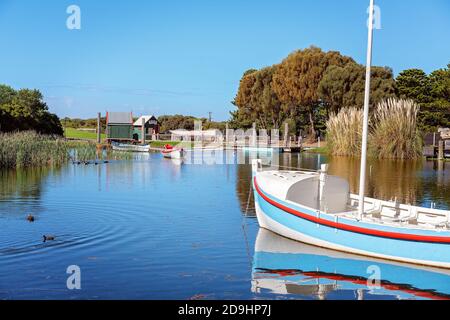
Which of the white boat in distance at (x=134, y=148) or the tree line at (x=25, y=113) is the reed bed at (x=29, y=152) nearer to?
the tree line at (x=25, y=113)

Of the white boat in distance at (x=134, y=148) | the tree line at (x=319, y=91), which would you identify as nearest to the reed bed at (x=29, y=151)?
the white boat in distance at (x=134, y=148)

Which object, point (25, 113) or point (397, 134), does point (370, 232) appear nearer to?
point (397, 134)

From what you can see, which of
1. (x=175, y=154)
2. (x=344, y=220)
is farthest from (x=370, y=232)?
(x=175, y=154)

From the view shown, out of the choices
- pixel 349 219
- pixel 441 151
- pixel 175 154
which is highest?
pixel 441 151

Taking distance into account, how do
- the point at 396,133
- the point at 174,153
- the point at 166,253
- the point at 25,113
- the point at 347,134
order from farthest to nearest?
1. the point at 25,113
2. the point at 347,134
3. the point at 174,153
4. the point at 396,133
5. the point at 166,253

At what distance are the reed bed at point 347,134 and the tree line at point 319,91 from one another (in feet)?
34.4

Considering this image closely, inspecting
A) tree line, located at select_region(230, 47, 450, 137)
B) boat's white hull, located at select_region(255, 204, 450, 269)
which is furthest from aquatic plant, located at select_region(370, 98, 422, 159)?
boat's white hull, located at select_region(255, 204, 450, 269)

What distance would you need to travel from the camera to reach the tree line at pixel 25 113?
64.5 m

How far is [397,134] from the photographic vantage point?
51.7m

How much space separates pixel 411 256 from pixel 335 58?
6641cm

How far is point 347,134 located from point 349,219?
43.1 m

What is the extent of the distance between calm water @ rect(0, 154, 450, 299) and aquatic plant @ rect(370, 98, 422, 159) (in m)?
21.7

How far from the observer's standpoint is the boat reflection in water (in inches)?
492
